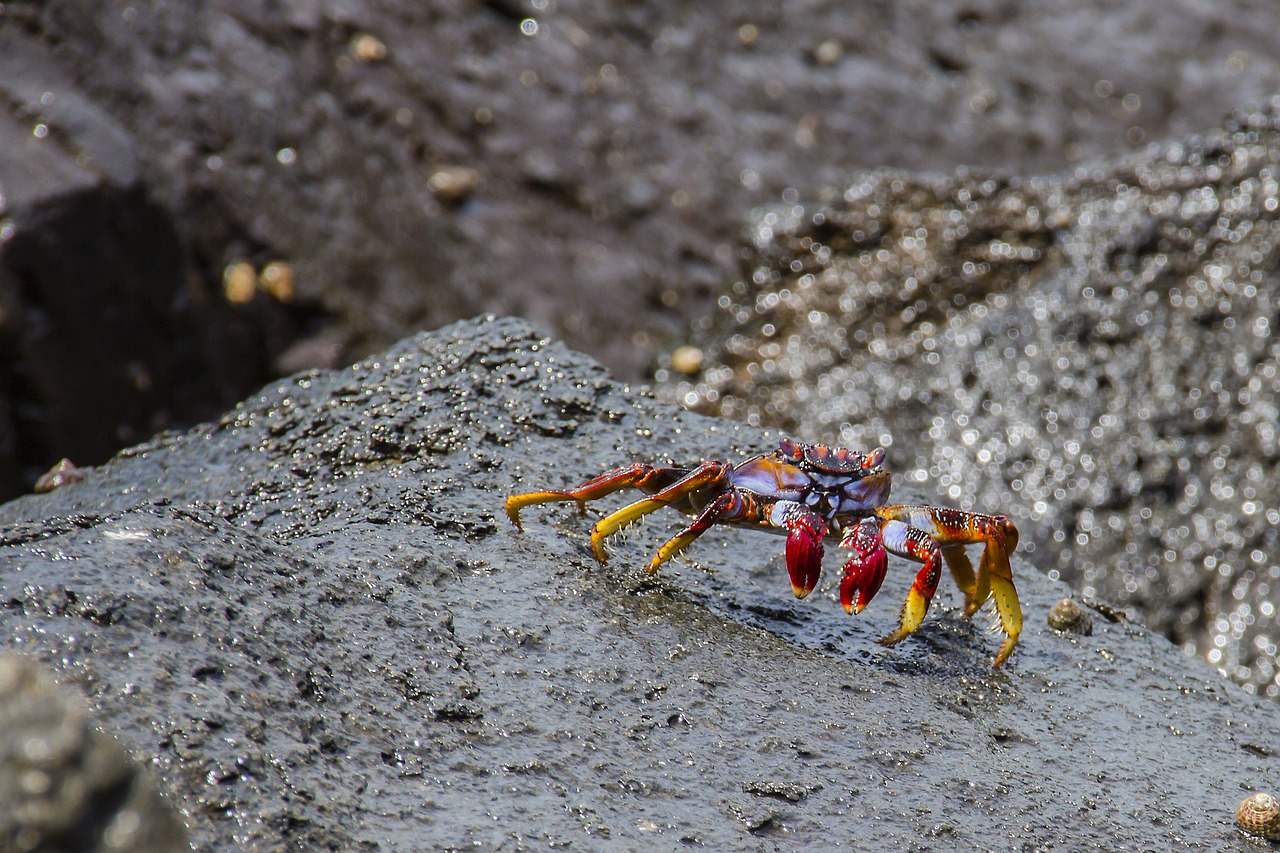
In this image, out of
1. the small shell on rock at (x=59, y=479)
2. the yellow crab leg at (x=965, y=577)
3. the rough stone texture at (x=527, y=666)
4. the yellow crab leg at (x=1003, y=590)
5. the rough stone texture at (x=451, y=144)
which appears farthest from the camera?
the rough stone texture at (x=451, y=144)

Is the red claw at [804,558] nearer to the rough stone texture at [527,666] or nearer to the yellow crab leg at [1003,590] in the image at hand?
the rough stone texture at [527,666]

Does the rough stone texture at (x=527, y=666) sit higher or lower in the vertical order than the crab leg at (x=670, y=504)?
lower

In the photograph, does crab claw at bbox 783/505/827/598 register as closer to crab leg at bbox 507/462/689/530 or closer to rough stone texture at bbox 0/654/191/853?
crab leg at bbox 507/462/689/530

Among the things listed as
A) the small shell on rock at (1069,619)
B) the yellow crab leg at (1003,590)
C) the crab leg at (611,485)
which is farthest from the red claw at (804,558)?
the small shell on rock at (1069,619)

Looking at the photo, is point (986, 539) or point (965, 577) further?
point (965, 577)

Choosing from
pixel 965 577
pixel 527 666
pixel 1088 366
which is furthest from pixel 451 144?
pixel 527 666

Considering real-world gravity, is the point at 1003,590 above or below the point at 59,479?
above

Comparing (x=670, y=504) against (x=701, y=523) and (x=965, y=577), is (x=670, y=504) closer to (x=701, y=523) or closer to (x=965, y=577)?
(x=701, y=523)

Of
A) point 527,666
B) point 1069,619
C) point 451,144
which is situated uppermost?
point 451,144
